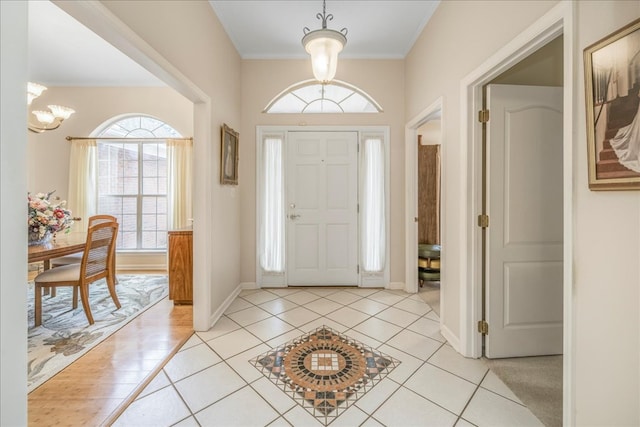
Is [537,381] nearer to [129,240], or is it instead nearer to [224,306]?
[224,306]

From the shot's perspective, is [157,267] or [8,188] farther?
[157,267]

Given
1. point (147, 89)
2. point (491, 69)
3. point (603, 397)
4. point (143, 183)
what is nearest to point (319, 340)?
point (603, 397)

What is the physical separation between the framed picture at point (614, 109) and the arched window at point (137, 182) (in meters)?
5.10

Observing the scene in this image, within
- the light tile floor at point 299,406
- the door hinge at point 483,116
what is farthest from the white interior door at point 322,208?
the door hinge at point 483,116

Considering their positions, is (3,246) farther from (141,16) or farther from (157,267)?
(157,267)

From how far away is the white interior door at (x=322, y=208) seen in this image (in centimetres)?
371

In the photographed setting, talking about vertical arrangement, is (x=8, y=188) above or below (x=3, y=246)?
above

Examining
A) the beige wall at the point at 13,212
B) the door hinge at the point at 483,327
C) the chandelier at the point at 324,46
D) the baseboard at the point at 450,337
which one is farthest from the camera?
the baseboard at the point at 450,337

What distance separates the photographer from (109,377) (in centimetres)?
189

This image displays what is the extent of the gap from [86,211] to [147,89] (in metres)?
2.24

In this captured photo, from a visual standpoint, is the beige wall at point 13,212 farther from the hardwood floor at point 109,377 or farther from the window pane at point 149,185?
the window pane at point 149,185

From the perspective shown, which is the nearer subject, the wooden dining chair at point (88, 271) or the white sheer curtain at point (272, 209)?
the wooden dining chair at point (88, 271)

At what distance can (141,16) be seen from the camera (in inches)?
64.7

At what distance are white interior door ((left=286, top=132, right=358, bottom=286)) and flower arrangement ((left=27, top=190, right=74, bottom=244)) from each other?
7.83ft
